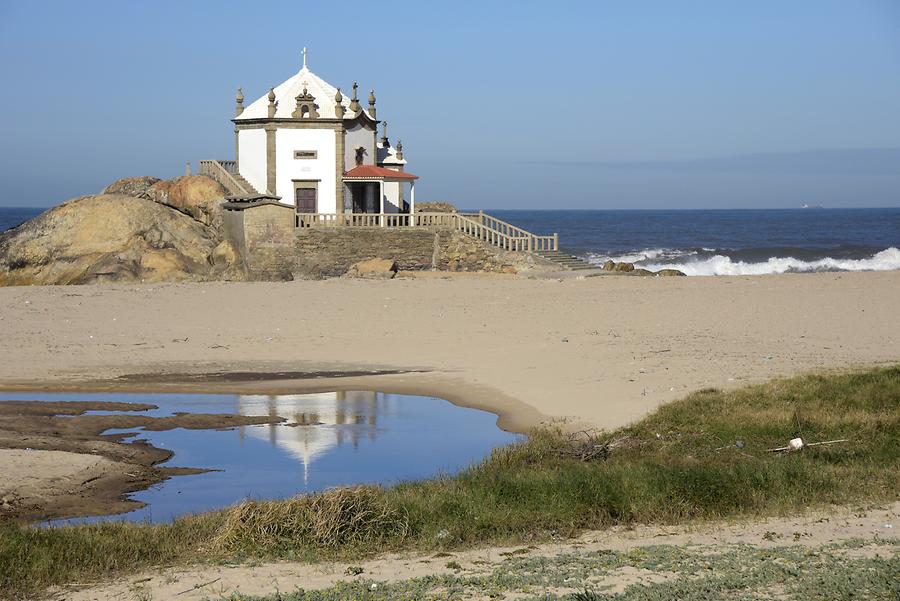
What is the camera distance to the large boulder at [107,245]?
3606 centimetres

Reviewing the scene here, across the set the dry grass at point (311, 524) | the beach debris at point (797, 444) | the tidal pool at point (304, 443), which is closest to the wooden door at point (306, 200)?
the tidal pool at point (304, 443)

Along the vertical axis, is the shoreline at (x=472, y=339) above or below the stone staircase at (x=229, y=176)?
below

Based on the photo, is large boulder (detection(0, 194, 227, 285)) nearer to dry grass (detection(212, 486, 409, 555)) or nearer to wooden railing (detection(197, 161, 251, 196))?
wooden railing (detection(197, 161, 251, 196))

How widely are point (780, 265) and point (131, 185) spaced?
111 ft

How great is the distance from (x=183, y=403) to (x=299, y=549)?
8720 millimetres

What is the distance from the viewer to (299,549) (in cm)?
962

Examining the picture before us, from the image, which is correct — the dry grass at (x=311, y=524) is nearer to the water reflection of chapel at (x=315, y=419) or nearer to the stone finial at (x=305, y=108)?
the water reflection of chapel at (x=315, y=419)

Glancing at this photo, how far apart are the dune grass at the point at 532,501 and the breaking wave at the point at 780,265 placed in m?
43.7

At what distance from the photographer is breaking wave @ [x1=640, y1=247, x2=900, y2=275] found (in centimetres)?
5738

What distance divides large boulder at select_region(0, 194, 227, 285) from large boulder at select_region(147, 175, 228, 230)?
36.1 inches

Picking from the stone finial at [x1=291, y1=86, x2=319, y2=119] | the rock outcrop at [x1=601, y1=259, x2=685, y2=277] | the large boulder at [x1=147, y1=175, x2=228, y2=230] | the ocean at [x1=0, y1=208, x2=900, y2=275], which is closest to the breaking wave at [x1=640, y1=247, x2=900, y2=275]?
the ocean at [x1=0, y1=208, x2=900, y2=275]

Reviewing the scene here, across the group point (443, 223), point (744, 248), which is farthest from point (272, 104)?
point (744, 248)

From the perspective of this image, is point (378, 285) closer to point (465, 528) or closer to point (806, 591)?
point (465, 528)

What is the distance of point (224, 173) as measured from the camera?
→ 42.0m
